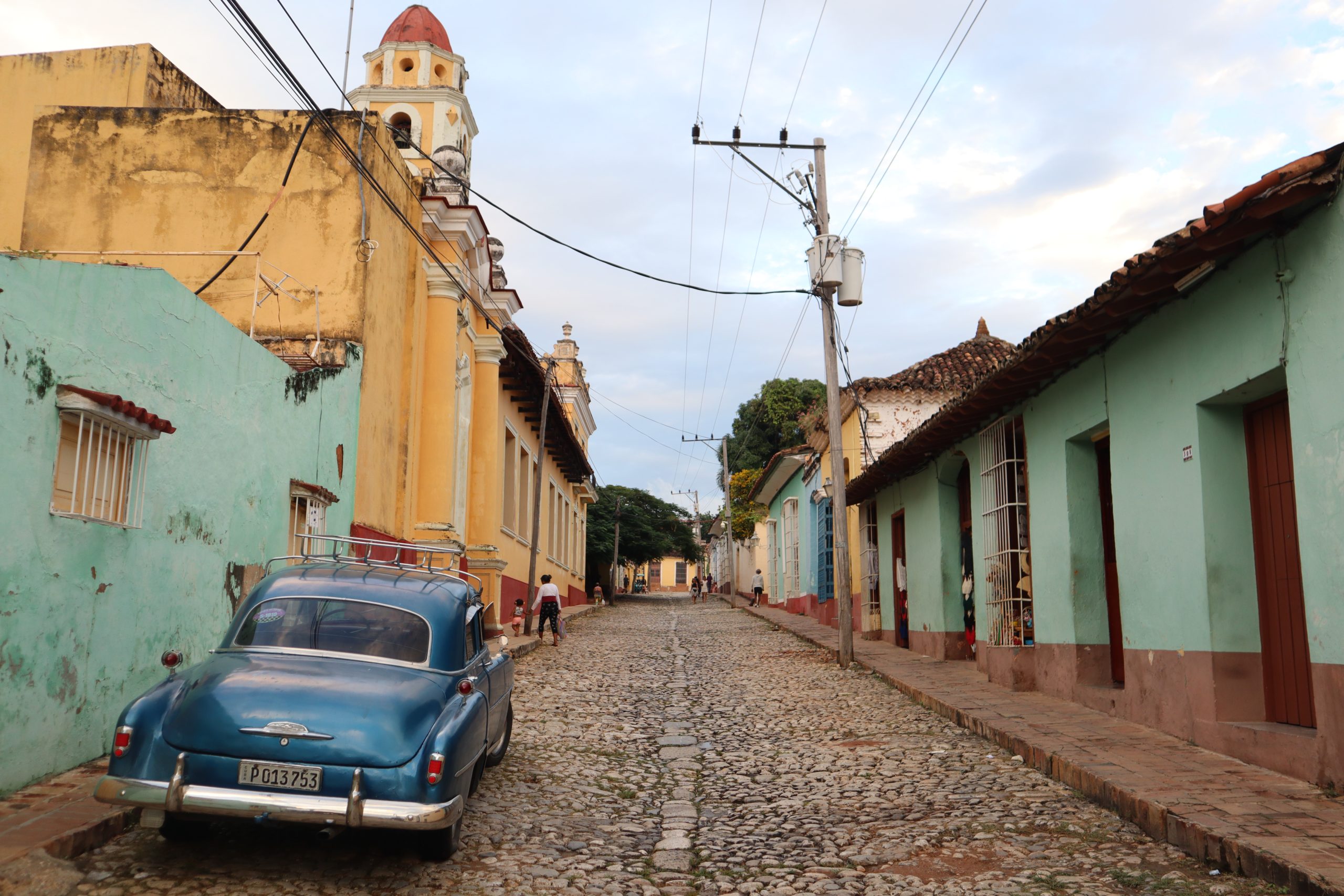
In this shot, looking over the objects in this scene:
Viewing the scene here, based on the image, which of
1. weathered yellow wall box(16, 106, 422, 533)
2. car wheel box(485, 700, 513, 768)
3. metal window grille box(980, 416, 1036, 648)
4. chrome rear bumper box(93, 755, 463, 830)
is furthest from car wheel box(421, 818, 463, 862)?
weathered yellow wall box(16, 106, 422, 533)

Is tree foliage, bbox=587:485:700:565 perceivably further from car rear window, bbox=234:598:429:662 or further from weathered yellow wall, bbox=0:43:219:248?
car rear window, bbox=234:598:429:662

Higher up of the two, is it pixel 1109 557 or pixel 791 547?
pixel 791 547

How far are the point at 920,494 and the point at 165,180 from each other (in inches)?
424

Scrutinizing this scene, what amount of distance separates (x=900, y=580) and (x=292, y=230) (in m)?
10.4

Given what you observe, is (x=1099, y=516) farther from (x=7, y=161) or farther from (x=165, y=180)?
(x=7, y=161)

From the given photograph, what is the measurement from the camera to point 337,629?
207 inches

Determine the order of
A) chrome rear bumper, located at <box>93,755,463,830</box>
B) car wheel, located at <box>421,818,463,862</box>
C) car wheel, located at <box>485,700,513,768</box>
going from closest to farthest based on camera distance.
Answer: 1. chrome rear bumper, located at <box>93,755,463,830</box>
2. car wheel, located at <box>421,818,463,862</box>
3. car wheel, located at <box>485,700,513,768</box>

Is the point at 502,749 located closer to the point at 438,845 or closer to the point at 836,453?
the point at 438,845

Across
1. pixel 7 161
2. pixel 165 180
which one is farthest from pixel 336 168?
pixel 7 161

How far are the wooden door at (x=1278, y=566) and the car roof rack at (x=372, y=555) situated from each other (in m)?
4.89

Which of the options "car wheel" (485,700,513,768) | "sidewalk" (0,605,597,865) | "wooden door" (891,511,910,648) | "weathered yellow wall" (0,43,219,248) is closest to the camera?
"sidewalk" (0,605,597,865)

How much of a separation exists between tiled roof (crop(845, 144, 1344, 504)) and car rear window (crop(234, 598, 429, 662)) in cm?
466

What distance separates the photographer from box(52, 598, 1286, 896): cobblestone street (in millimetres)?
4523

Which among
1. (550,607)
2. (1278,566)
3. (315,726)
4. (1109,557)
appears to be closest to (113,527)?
(315,726)
